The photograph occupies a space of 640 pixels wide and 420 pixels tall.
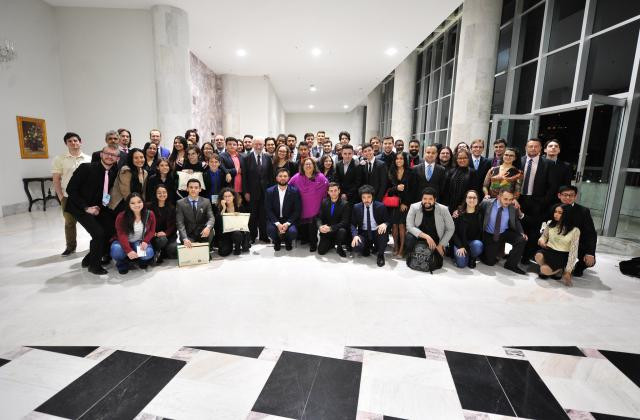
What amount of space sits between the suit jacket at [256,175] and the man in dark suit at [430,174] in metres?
2.17

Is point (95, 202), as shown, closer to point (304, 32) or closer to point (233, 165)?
point (233, 165)

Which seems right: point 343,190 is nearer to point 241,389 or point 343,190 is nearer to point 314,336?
point 314,336

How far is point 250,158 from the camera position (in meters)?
4.79

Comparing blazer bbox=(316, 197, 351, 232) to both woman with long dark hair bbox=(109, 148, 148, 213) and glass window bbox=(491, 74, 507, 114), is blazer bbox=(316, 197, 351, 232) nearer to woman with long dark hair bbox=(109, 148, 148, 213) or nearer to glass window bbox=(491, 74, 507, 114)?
woman with long dark hair bbox=(109, 148, 148, 213)

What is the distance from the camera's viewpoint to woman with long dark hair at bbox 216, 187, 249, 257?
4.31 m

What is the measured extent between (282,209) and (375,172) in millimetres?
1464

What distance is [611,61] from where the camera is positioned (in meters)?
5.20

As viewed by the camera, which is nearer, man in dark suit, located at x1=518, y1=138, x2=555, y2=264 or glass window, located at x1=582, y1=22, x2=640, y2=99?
man in dark suit, located at x1=518, y1=138, x2=555, y2=264

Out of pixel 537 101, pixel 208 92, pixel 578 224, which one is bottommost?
pixel 578 224

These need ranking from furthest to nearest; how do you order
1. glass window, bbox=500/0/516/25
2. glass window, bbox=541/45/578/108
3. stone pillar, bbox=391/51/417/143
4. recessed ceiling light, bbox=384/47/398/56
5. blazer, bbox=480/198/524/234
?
1. stone pillar, bbox=391/51/417/143
2. recessed ceiling light, bbox=384/47/398/56
3. glass window, bbox=500/0/516/25
4. glass window, bbox=541/45/578/108
5. blazer, bbox=480/198/524/234

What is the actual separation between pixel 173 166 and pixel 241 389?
11.0 ft

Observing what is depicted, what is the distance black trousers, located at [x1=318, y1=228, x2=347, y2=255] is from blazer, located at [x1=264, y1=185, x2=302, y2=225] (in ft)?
1.81

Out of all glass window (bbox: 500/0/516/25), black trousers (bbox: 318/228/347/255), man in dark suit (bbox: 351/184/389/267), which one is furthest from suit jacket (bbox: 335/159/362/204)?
glass window (bbox: 500/0/516/25)

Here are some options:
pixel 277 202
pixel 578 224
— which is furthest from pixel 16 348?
pixel 578 224
